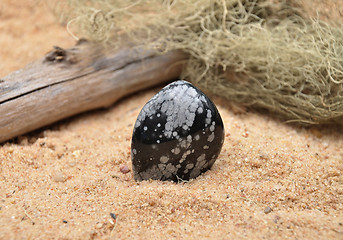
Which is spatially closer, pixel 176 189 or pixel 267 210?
pixel 267 210

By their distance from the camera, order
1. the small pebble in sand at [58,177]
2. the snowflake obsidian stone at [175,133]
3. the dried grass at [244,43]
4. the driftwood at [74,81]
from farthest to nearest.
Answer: the dried grass at [244,43] < the driftwood at [74,81] < the small pebble in sand at [58,177] < the snowflake obsidian stone at [175,133]

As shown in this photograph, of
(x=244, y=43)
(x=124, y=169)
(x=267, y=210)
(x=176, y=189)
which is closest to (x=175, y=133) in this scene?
(x=176, y=189)

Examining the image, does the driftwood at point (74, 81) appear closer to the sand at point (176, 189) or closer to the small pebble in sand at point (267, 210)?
the sand at point (176, 189)

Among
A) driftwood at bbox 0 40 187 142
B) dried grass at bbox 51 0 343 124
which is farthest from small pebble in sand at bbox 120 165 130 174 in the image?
dried grass at bbox 51 0 343 124

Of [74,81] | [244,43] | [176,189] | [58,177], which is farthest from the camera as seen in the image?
[244,43]

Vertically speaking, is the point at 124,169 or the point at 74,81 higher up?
the point at 74,81

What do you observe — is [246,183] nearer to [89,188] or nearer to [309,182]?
[309,182]

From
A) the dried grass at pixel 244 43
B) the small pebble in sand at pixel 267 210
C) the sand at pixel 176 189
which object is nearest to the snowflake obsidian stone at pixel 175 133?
the sand at pixel 176 189

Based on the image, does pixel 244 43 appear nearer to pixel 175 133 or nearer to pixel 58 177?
pixel 175 133
